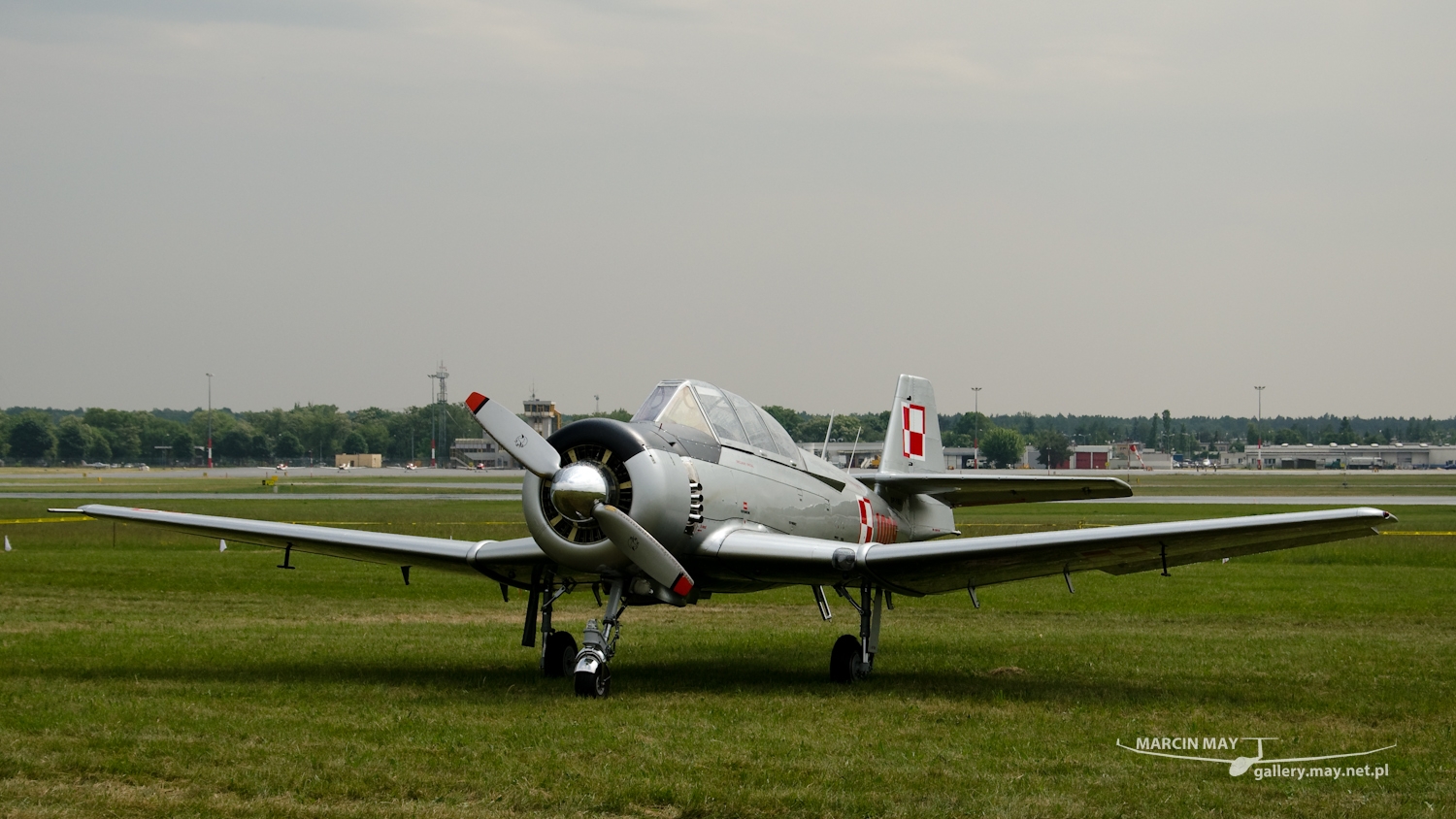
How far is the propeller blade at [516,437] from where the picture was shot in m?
10.3

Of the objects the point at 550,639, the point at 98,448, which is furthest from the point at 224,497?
the point at 98,448

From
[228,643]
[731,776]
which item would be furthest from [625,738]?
[228,643]

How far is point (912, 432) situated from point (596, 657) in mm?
7297

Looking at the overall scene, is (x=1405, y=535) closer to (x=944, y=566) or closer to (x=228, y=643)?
(x=944, y=566)

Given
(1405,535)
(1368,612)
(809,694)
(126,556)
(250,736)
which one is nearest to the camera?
(250,736)

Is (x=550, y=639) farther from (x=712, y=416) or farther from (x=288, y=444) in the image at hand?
(x=288, y=444)

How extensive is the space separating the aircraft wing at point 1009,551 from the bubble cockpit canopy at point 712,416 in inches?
39.4

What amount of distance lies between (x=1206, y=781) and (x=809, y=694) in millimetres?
3998

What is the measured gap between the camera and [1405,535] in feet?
114

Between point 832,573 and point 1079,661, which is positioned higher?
point 832,573

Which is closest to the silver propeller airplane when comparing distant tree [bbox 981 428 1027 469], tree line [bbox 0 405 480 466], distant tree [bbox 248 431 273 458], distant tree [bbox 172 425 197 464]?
tree line [bbox 0 405 480 466]

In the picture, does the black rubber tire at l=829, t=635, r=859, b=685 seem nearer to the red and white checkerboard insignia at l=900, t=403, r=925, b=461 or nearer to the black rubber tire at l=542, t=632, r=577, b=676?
the black rubber tire at l=542, t=632, r=577, b=676

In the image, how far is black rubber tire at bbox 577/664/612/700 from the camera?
10.4 meters

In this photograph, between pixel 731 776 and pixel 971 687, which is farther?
pixel 971 687
